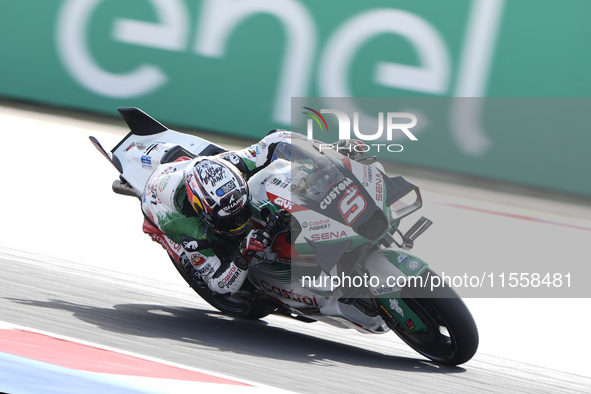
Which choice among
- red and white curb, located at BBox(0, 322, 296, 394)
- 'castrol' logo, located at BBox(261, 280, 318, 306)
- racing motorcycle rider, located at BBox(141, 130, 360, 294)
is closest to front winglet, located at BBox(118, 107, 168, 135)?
racing motorcycle rider, located at BBox(141, 130, 360, 294)

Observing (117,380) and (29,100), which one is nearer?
(117,380)

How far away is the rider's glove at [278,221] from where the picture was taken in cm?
427

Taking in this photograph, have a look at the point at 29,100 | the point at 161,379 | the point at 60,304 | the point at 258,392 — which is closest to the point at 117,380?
the point at 161,379

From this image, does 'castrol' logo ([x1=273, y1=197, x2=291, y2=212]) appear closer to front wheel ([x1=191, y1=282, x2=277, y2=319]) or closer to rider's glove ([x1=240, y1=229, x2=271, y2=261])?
rider's glove ([x1=240, y1=229, x2=271, y2=261])

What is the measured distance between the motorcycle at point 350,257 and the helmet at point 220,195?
0.14 meters

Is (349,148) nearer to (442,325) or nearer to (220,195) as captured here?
(220,195)

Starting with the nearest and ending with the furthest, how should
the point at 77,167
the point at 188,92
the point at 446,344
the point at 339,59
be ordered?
the point at 446,344 < the point at 77,167 < the point at 339,59 < the point at 188,92

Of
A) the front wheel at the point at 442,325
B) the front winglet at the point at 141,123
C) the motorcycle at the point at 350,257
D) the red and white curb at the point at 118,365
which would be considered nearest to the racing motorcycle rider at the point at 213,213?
the motorcycle at the point at 350,257

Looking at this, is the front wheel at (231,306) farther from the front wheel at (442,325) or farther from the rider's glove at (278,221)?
the front wheel at (442,325)

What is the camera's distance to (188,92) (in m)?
11.6

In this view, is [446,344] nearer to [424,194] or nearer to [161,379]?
[161,379]

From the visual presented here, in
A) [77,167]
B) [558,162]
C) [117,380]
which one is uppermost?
[558,162]

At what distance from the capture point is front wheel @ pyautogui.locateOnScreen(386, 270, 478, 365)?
13.5 feet

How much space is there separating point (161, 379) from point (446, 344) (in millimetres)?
1649
